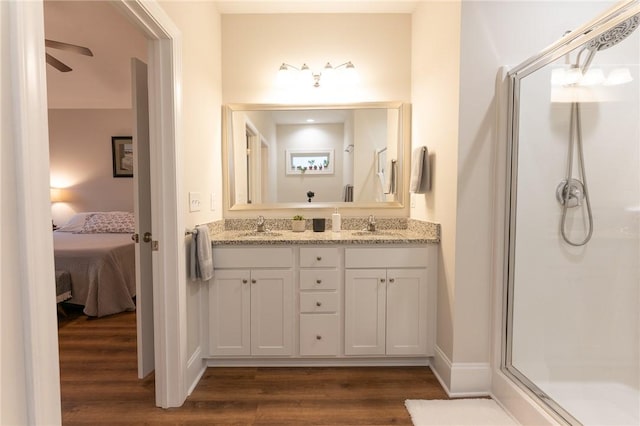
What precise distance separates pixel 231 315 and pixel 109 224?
10.1 feet

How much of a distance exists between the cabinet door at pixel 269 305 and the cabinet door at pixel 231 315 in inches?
1.8

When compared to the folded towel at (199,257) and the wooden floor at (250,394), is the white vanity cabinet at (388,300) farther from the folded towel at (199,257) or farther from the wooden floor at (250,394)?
the folded towel at (199,257)

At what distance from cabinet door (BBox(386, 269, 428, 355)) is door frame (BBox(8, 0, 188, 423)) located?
1.30 metres

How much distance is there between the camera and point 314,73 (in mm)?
2617

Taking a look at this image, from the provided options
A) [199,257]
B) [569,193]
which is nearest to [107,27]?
[199,257]

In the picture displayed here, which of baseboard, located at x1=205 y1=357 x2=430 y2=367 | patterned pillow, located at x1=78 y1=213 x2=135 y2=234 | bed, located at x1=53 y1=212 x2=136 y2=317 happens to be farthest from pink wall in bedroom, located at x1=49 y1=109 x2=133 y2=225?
baseboard, located at x1=205 y1=357 x2=430 y2=367

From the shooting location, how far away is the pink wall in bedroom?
15.7 ft

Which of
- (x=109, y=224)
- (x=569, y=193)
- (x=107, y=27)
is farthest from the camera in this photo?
(x=109, y=224)

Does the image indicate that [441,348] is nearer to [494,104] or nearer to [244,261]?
[244,261]

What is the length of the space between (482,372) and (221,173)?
230cm

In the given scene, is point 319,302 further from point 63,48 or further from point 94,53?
point 94,53

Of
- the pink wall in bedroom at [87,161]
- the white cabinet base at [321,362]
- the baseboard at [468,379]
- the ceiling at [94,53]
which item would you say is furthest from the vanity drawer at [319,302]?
the pink wall in bedroom at [87,161]

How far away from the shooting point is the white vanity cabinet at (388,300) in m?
2.12

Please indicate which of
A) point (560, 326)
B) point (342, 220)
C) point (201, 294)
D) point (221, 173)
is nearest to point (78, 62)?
point (221, 173)
